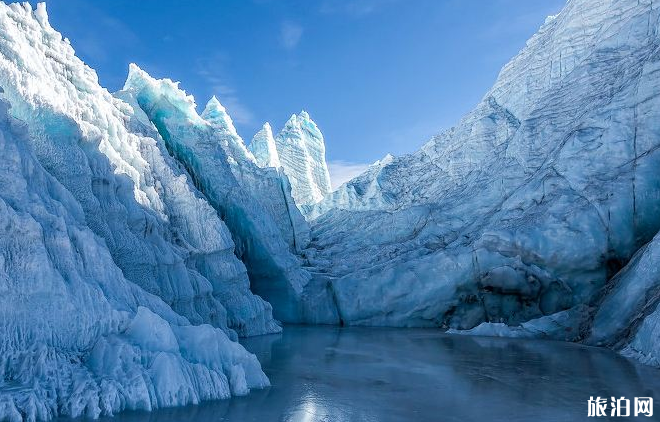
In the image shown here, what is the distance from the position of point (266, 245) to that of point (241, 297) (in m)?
5.48

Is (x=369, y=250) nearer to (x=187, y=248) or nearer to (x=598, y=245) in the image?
(x=598, y=245)

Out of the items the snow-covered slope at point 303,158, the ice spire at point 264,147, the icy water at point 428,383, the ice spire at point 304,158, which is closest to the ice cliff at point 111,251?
the icy water at point 428,383

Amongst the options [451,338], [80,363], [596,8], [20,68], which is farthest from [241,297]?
[596,8]

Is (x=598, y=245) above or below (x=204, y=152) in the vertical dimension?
below

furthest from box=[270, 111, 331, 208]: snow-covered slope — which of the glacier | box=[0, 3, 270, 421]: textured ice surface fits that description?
box=[0, 3, 270, 421]: textured ice surface

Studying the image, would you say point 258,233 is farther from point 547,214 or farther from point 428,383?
point 428,383

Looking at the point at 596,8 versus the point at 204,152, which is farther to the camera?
the point at 596,8

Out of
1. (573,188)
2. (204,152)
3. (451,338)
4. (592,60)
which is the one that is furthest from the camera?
(592,60)

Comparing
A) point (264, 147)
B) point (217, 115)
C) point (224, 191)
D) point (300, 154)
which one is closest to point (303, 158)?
point (300, 154)

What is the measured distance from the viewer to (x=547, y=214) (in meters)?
21.6

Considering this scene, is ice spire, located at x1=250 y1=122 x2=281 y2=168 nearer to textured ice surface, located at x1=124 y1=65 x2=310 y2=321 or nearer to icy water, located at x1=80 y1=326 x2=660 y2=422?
textured ice surface, located at x1=124 y1=65 x2=310 y2=321

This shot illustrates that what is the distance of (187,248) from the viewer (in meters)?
17.0

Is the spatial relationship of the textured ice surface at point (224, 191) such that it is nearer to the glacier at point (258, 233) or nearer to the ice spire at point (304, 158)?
the glacier at point (258, 233)

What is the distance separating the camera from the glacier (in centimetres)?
816
